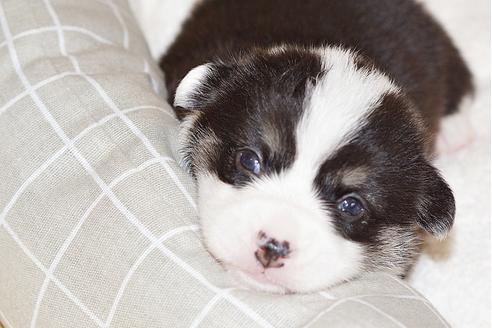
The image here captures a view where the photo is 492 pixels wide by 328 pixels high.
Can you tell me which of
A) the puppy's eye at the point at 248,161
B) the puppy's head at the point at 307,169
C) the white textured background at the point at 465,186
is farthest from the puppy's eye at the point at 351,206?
the white textured background at the point at 465,186

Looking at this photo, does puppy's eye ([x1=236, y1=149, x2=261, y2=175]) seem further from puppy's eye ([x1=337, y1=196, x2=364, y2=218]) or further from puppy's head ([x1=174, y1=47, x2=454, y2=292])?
puppy's eye ([x1=337, y1=196, x2=364, y2=218])

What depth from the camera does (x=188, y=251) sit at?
88.0 inches

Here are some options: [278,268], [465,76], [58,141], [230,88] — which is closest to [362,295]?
[278,268]

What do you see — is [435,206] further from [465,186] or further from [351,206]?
[465,186]

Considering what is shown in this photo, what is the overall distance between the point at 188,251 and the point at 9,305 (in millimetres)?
582

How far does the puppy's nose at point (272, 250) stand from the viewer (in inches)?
79.1

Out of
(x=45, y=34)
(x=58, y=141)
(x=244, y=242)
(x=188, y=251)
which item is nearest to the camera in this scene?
(x=244, y=242)

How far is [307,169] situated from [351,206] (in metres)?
0.18

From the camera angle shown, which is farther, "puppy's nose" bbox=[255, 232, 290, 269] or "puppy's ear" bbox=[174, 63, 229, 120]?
"puppy's ear" bbox=[174, 63, 229, 120]

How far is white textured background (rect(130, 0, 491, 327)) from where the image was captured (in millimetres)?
2984

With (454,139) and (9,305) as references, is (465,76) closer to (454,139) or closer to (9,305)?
(454,139)

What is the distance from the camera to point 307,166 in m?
2.17

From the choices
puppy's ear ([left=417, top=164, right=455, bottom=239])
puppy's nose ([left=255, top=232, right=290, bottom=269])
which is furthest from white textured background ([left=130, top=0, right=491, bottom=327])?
puppy's nose ([left=255, top=232, right=290, bottom=269])

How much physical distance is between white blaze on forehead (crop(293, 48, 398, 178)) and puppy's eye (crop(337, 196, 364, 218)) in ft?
0.46
